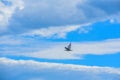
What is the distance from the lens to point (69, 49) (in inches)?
4331

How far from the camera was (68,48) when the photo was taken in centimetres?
10938

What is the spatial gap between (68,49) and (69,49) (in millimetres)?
1105

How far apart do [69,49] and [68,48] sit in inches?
48.8

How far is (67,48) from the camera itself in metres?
110

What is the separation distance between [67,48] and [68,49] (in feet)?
4.46

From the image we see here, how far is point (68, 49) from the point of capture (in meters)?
111

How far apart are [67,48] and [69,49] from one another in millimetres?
1610

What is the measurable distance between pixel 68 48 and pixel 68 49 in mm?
1707
